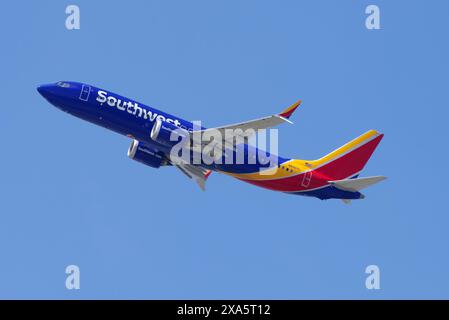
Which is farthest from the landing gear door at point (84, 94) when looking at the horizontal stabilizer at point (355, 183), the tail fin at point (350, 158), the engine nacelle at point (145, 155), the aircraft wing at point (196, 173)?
the horizontal stabilizer at point (355, 183)

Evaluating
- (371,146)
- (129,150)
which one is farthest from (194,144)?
(371,146)

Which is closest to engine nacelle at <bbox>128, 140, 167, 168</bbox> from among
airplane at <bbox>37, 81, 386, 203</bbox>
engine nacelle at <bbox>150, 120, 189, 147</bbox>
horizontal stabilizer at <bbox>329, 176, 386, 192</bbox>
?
airplane at <bbox>37, 81, 386, 203</bbox>

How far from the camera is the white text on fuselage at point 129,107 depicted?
6359 centimetres

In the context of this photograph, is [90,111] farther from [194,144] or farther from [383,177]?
[383,177]

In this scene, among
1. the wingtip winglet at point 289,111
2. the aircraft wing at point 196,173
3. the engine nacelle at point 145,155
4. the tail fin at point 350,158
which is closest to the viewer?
the wingtip winglet at point 289,111

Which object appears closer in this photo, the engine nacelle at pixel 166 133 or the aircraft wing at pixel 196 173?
the engine nacelle at pixel 166 133

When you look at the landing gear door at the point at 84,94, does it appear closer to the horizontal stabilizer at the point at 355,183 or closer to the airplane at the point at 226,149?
the airplane at the point at 226,149

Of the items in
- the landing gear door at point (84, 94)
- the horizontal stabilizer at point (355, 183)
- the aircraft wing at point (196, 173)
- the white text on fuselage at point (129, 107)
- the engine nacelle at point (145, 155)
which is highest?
the landing gear door at point (84, 94)

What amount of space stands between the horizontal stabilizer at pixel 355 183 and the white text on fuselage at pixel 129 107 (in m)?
14.5

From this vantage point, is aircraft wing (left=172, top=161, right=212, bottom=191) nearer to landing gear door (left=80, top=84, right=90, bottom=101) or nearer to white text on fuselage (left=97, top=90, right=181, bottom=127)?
white text on fuselage (left=97, top=90, right=181, bottom=127)

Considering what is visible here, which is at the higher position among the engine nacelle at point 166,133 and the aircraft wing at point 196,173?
the engine nacelle at point 166,133

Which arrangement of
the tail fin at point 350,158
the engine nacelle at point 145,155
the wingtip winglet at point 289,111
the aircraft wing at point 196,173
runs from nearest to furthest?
the wingtip winglet at point 289,111 → the engine nacelle at point 145,155 → the aircraft wing at point 196,173 → the tail fin at point 350,158

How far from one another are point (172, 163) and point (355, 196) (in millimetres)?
14824

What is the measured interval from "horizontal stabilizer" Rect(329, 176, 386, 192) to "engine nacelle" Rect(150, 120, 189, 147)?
13164 millimetres
